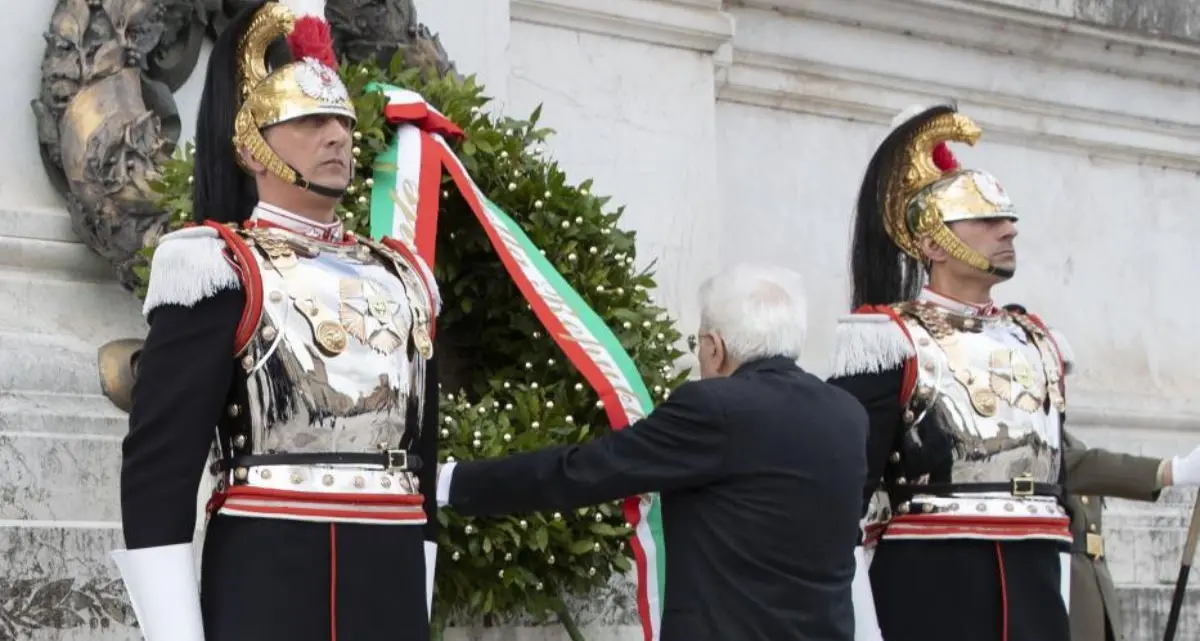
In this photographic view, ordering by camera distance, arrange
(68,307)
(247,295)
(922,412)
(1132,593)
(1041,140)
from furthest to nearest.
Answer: (1041,140), (1132,593), (68,307), (922,412), (247,295)

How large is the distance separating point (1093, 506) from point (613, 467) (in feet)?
11.3

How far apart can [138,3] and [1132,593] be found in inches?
200

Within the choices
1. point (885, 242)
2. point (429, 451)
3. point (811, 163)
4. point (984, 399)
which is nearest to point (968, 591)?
point (984, 399)

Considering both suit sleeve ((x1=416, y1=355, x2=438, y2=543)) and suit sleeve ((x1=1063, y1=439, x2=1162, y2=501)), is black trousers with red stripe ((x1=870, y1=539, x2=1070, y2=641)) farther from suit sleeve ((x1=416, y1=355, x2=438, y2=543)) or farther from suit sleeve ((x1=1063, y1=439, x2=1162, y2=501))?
suit sleeve ((x1=416, y1=355, x2=438, y2=543))

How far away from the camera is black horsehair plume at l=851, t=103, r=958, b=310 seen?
20.1 feet

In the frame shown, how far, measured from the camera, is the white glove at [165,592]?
4.05 m

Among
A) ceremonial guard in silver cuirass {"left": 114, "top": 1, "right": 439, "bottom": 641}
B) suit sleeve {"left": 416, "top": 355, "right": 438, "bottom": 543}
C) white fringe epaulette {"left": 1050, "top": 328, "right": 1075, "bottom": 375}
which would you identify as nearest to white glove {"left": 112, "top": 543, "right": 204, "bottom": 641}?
ceremonial guard in silver cuirass {"left": 114, "top": 1, "right": 439, "bottom": 641}

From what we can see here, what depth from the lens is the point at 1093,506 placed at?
768cm

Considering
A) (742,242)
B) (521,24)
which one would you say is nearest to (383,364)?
(521,24)

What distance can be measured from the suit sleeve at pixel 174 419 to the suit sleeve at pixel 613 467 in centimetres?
78

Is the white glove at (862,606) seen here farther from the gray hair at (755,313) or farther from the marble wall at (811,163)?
the marble wall at (811,163)

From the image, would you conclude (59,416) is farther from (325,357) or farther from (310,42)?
(325,357)

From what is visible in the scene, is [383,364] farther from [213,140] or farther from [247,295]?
[213,140]

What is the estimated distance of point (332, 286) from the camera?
4352 mm
